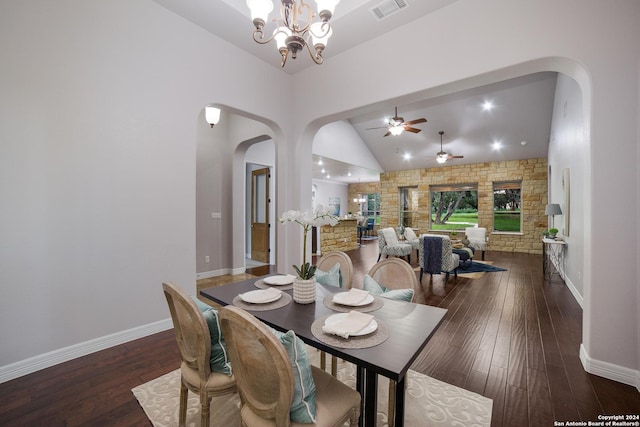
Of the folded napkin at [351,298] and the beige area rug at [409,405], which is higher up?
the folded napkin at [351,298]

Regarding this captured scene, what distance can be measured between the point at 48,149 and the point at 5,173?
0.31 metres

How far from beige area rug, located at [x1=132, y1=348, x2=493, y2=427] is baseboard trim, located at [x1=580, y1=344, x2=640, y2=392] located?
95cm

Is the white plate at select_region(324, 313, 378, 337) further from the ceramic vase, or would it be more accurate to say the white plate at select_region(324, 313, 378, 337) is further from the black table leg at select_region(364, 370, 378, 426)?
the ceramic vase

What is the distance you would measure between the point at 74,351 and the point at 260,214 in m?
4.47

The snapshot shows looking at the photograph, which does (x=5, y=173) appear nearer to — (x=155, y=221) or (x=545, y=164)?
(x=155, y=221)

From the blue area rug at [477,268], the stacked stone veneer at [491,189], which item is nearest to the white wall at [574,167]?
the blue area rug at [477,268]

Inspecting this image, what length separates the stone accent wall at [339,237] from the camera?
7918 mm

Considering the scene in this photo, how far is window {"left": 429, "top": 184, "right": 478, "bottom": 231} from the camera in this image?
29.9ft

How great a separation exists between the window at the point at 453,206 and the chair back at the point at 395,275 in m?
8.04

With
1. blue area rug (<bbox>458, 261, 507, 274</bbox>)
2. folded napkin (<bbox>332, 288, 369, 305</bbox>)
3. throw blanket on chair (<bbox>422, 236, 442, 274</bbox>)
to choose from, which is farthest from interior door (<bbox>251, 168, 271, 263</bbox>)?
folded napkin (<bbox>332, 288, 369, 305</bbox>)

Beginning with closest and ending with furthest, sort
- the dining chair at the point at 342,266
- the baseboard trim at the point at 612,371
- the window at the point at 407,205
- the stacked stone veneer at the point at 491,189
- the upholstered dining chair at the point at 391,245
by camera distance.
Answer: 1. the baseboard trim at the point at 612,371
2. the dining chair at the point at 342,266
3. the upholstered dining chair at the point at 391,245
4. the stacked stone veneer at the point at 491,189
5. the window at the point at 407,205

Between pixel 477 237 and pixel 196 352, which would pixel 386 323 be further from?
pixel 477 237

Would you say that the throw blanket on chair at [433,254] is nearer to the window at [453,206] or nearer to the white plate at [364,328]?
the white plate at [364,328]

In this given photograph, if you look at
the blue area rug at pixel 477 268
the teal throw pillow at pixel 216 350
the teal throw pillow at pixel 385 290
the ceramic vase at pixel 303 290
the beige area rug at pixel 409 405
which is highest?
the ceramic vase at pixel 303 290
